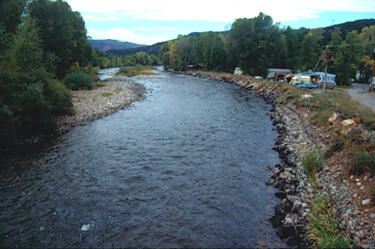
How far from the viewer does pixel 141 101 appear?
33438 mm

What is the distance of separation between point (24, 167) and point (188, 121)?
14.0 m

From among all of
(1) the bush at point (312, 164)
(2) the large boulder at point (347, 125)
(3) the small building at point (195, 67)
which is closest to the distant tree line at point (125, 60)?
(3) the small building at point (195, 67)

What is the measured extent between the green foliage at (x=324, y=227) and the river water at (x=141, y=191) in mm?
1117

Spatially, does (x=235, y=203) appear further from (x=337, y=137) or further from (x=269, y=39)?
(x=269, y=39)

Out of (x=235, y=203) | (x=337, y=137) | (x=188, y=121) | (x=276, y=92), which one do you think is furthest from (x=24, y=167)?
(x=276, y=92)

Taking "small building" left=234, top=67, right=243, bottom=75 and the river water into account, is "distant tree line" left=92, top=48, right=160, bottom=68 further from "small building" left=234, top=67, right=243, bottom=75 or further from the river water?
the river water

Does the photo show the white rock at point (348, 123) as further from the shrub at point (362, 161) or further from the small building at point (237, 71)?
the small building at point (237, 71)

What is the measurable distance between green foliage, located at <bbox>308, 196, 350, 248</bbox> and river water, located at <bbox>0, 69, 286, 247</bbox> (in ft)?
3.66

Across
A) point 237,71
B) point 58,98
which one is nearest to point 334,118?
point 58,98

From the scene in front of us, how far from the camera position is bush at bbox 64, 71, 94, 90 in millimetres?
38750

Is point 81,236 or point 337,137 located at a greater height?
point 337,137

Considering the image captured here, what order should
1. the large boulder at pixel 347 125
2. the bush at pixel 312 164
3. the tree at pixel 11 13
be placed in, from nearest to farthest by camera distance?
the bush at pixel 312 164 → the large boulder at pixel 347 125 → the tree at pixel 11 13

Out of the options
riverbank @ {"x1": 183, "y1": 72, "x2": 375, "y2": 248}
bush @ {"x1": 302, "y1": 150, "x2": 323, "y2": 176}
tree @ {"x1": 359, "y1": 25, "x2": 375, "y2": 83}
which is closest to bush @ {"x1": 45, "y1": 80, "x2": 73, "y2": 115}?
riverbank @ {"x1": 183, "y1": 72, "x2": 375, "y2": 248}

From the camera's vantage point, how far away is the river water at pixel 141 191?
326 inches
